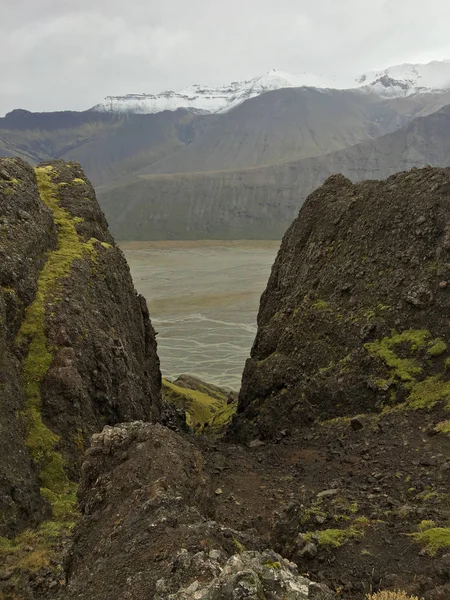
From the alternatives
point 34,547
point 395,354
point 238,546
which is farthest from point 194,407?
point 238,546

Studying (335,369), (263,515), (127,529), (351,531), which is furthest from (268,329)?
(127,529)

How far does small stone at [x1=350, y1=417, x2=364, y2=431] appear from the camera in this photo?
24109mm

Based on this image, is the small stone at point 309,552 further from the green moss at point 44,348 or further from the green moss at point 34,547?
the green moss at point 44,348

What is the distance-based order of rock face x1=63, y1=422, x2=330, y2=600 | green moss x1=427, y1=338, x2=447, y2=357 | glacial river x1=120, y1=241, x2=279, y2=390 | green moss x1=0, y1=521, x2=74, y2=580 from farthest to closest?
glacial river x1=120, y1=241, x2=279, y2=390 → green moss x1=427, y1=338, x2=447, y2=357 → green moss x1=0, y1=521, x2=74, y2=580 → rock face x1=63, y1=422, x2=330, y2=600

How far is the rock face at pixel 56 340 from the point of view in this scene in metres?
19.6

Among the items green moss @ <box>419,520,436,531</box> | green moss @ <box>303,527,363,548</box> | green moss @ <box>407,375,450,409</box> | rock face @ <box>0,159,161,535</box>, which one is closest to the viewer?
green moss @ <box>303,527,363,548</box>

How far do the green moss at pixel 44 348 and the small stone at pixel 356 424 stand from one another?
→ 13.5 metres

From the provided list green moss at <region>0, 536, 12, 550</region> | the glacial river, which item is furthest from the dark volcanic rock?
the glacial river

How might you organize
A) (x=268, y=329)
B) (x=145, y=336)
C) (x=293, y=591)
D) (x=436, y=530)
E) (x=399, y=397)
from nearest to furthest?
1. (x=293, y=591)
2. (x=436, y=530)
3. (x=399, y=397)
4. (x=268, y=329)
5. (x=145, y=336)

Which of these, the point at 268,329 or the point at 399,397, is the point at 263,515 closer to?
the point at 399,397

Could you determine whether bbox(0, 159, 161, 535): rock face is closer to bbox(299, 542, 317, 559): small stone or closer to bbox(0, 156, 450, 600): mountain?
bbox(0, 156, 450, 600): mountain

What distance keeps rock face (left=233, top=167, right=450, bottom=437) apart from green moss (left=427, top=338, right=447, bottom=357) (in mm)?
50

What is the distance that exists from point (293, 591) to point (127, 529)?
13.7 ft

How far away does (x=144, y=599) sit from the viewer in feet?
28.4
